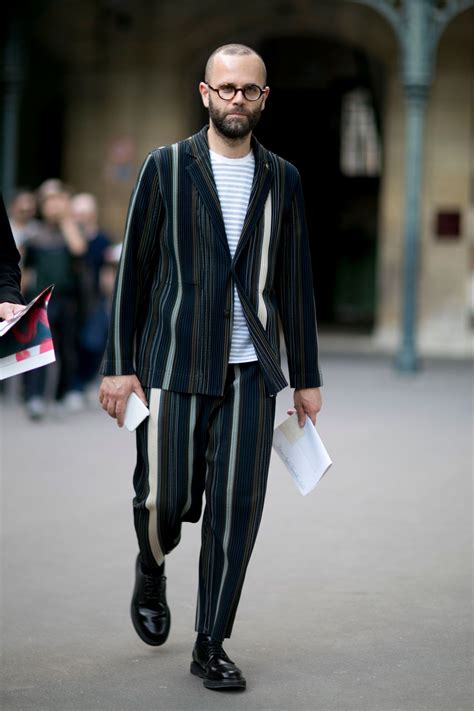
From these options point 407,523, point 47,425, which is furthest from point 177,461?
point 47,425

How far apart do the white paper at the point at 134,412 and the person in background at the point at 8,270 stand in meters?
0.47

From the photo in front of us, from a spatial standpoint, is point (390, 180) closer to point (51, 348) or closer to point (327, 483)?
point (327, 483)

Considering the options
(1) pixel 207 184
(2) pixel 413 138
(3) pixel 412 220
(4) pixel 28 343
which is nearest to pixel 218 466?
(4) pixel 28 343

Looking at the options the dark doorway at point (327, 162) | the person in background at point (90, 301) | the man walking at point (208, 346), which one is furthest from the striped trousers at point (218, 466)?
the dark doorway at point (327, 162)

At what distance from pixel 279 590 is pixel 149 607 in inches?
44.7

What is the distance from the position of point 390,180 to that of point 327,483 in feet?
34.7

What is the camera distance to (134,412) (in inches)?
180

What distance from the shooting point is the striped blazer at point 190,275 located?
4.52 meters

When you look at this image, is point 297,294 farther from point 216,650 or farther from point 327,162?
point 327,162

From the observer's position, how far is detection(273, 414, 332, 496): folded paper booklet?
468 centimetres

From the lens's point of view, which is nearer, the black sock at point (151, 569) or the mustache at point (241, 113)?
the mustache at point (241, 113)

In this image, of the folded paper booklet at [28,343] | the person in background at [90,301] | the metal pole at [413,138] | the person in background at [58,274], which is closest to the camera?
the folded paper booklet at [28,343]

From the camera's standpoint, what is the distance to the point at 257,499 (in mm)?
4570

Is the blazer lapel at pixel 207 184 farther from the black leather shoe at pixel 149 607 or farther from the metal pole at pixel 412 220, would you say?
the metal pole at pixel 412 220
